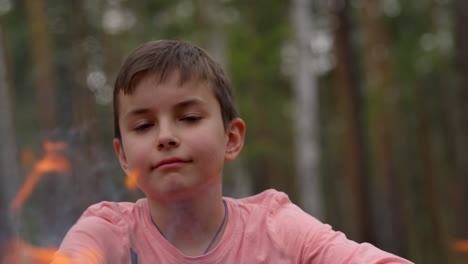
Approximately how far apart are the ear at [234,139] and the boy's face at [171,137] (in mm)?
160

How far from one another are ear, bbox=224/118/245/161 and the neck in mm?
196

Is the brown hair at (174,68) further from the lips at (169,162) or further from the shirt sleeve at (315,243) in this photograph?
the shirt sleeve at (315,243)

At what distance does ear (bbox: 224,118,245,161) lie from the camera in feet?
7.18

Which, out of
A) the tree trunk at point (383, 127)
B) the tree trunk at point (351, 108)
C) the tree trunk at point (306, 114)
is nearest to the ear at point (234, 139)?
the tree trunk at point (351, 108)

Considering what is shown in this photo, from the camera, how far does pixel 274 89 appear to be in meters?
20.3

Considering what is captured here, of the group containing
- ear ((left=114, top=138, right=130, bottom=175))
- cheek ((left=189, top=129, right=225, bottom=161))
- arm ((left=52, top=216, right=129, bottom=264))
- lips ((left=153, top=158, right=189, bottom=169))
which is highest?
cheek ((left=189, top=129, right=225, bottom=161))

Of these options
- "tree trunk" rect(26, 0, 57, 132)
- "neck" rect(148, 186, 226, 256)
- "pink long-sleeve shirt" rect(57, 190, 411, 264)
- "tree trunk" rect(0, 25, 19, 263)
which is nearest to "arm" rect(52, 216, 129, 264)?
"pink long-sleeve shirt" rect(57, 190, 411, 264)

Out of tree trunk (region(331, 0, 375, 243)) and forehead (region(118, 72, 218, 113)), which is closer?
forehead (region(118, 72, 218, 113))

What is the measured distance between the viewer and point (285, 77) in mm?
21281

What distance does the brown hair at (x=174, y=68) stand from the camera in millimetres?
1957

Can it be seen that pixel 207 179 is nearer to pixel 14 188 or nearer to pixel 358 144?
pixel 358 144

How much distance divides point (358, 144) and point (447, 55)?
1245cm

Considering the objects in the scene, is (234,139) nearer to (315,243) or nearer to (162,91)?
(162,91)

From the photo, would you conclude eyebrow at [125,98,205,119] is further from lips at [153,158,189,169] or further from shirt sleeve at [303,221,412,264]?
shirt sleeve at [303,221,412,264]
